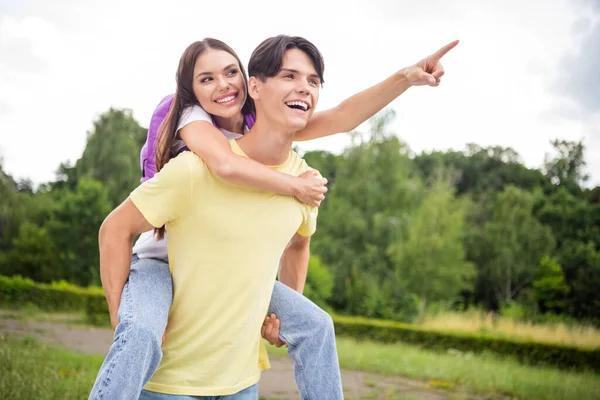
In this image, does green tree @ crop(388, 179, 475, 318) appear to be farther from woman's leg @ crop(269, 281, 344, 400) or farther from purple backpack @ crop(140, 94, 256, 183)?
woman's leg @ crop(269, 281, 344, 400)

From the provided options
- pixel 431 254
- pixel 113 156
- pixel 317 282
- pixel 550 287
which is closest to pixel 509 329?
pixel 431 254

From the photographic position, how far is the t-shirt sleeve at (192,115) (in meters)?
2.64

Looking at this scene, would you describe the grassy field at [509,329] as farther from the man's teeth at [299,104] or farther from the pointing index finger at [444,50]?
the man's teeth at [299,104]

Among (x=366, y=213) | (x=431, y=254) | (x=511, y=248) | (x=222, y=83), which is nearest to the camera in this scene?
(x=222, y=83)

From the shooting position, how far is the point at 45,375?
7.55 meters

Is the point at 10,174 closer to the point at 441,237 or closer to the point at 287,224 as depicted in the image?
the point at 441,237

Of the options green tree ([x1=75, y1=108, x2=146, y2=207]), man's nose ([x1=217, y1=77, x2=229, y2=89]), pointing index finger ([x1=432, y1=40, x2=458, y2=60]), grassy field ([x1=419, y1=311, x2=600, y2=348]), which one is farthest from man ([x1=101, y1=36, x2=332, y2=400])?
green tree ([x1=75, y1=108, x2=146, y2=207])

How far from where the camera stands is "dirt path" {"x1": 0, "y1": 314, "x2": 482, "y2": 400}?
1036 centimetres

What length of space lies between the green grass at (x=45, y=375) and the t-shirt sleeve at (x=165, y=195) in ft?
15.8

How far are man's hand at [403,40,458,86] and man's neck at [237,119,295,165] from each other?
1.68 ft

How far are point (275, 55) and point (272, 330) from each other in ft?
3.42

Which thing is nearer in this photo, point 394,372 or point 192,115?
point 192,115

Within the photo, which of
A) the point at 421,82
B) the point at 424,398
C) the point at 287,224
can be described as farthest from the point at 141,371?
the point at 424,398

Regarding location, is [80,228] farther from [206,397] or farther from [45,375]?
[206,397]
